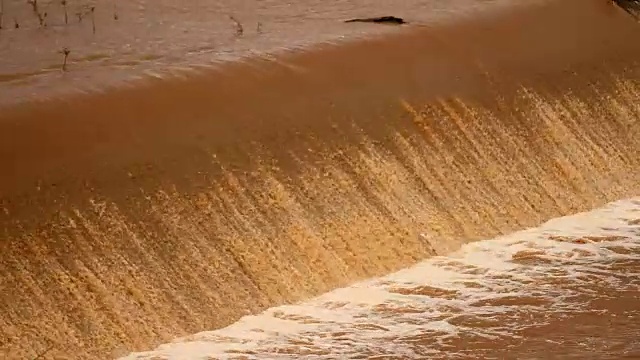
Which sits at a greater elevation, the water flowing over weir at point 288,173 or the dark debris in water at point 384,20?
the dark debris in water at point 384,20

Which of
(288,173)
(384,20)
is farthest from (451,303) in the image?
(384,20)

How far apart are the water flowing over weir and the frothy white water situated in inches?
5.9

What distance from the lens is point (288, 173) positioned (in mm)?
7484

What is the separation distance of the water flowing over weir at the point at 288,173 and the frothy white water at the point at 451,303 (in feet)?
0.49

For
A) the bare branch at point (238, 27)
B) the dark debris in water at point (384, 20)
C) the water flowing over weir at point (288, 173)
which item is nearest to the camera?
the water flowing over weir at point (288, 173)

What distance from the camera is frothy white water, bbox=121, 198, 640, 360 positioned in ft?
20.9

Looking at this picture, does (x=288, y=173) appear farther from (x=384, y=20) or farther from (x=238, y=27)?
(x=384, y=20)

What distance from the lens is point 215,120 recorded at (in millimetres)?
7512

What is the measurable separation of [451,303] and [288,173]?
126 centimetres

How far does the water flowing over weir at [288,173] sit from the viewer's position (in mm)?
6379

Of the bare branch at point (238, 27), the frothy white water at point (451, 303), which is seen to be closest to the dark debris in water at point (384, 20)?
the bare branch at point (238, 27)

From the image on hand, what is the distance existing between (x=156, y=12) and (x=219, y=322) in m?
4.29

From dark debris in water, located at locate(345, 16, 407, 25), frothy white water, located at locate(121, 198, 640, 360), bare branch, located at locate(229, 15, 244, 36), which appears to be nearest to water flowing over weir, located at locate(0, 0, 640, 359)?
frothy white water, located at locate(121, 198, 640, 360)

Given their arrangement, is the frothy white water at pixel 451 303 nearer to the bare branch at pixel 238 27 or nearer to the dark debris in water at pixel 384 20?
the dark debris in water at pixel 384 20
